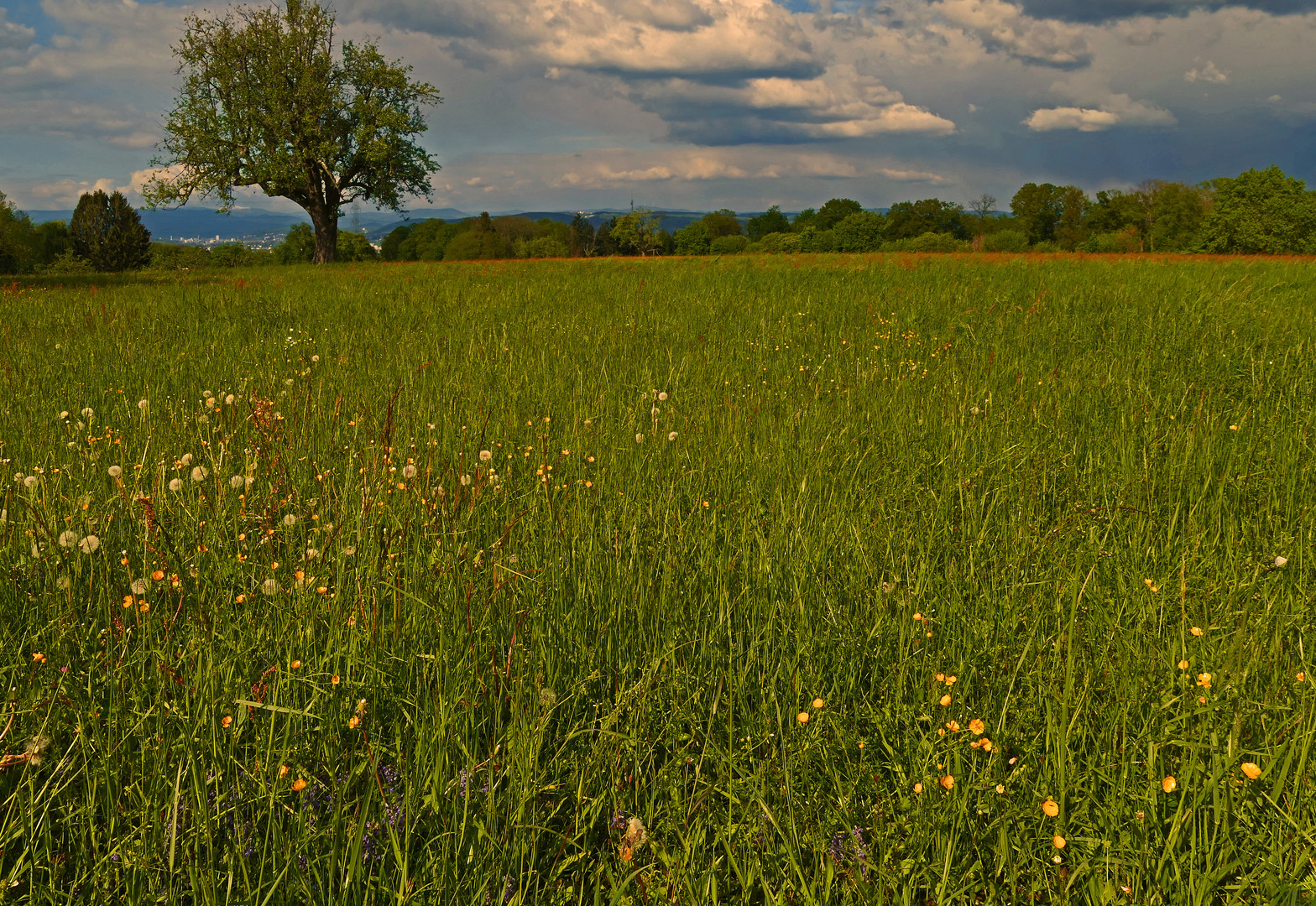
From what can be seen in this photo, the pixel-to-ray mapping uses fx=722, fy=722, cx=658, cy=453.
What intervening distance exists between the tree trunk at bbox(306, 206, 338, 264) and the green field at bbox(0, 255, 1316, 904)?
34.9 metres

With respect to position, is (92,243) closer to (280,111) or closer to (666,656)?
(280,111)

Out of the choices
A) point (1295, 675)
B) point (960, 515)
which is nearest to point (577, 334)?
point (960, 515)

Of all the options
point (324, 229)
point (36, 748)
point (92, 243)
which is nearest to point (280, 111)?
point (324, 229)

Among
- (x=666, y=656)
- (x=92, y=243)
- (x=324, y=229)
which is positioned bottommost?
(x=666, y=656)

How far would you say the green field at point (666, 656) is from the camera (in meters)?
1.38

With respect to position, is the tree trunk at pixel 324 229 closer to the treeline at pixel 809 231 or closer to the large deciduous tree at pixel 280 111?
the large deciduous tree at pixel 280 111

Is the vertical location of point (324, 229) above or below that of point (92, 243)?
below

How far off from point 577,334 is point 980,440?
4261 millimetres

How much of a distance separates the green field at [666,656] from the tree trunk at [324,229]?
34.9m

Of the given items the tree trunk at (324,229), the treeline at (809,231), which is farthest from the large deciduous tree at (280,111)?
the treeline at (809,231)

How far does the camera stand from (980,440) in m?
3.76

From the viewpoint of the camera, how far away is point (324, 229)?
1393 inches

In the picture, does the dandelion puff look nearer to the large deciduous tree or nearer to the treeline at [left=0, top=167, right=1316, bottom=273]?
the large deciduous tree

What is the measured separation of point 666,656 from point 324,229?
39.0 metres
